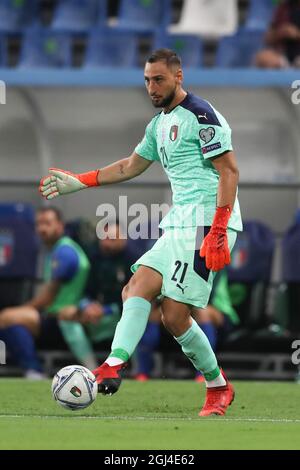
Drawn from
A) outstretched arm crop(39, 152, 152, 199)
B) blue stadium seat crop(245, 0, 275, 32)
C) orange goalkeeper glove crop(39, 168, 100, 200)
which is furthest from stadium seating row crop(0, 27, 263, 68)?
orange goalkeeper glove crop(39, 168, 100, 200)

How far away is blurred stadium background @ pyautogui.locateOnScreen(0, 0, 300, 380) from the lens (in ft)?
40.4

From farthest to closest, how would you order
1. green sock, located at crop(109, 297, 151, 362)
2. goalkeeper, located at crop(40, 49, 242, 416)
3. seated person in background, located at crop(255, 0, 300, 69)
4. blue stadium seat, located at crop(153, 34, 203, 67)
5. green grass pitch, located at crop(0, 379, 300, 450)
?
blue stadium seat, located at crop(153, 34, 203, 67) → seated person in background, located at crop(255, 0, 300, 69) → goalkeeper, located at crop(40, 49, 242, 416) → green sock, located at crop(109, 297, 151, 362) → green grass pitch, located at crop(0, 379, 300, 450)

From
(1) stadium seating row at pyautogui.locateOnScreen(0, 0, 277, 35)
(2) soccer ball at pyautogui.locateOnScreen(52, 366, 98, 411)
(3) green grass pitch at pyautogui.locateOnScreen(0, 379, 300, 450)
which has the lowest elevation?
(3) green grass pitch at pyautogui.locateOnScreen(0, 379, 300, 450)

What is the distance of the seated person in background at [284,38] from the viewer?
13594mm

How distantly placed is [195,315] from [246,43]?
161 inches

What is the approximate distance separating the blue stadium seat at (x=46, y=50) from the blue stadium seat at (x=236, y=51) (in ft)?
5.75

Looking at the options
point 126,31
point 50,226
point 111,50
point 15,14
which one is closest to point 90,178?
point 50,226

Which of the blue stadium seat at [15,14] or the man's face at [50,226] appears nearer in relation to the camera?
the man's face at [50,226]

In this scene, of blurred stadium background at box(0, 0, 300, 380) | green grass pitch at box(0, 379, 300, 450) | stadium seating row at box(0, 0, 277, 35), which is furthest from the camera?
stadium seating row at box(0, 0, 277, 35)

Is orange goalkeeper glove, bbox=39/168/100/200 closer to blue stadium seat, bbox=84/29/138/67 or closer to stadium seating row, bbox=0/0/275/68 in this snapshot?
stadium seating row, bbox=0/0/275/68

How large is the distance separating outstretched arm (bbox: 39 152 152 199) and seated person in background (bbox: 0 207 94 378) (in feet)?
13.2

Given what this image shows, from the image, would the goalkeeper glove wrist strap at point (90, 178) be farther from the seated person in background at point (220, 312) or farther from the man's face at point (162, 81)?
the seated person in background at point (220, 312)

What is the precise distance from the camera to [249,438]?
6.00m

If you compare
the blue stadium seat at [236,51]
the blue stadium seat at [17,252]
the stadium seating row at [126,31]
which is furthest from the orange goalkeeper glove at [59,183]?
the blue stadium seat at [236,51]
